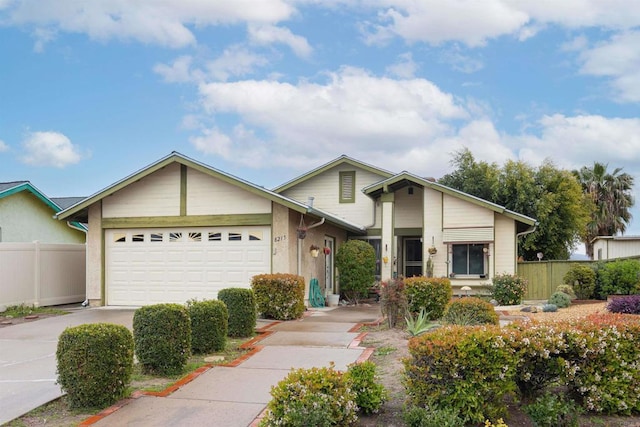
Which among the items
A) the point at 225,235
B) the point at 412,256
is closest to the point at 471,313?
the point at 225,235

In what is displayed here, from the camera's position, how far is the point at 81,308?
52.7ft

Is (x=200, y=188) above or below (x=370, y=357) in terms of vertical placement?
above

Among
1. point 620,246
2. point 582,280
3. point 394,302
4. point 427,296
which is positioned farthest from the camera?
point 620,246

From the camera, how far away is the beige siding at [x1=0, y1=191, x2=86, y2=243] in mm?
18422

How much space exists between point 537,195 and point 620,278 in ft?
36.5

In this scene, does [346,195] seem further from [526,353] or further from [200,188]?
[526,353]

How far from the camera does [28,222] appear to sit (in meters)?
19.5

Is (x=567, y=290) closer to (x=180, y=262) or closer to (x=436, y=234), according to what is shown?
(x=436, y=234)

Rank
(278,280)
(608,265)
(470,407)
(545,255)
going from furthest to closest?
1. (545,255)
2. (608,265)
3. (278,280)
4. (470,407)

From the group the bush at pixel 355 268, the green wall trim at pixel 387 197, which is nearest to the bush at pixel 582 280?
the green wall trim at pixel 387 197

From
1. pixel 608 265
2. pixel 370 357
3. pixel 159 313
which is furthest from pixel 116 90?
pixel 608 265

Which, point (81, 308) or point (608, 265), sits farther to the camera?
point (608, 265)

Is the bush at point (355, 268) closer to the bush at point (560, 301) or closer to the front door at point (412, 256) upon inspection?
the front door at point (412, 256)

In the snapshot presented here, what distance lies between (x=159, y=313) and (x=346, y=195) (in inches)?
562
